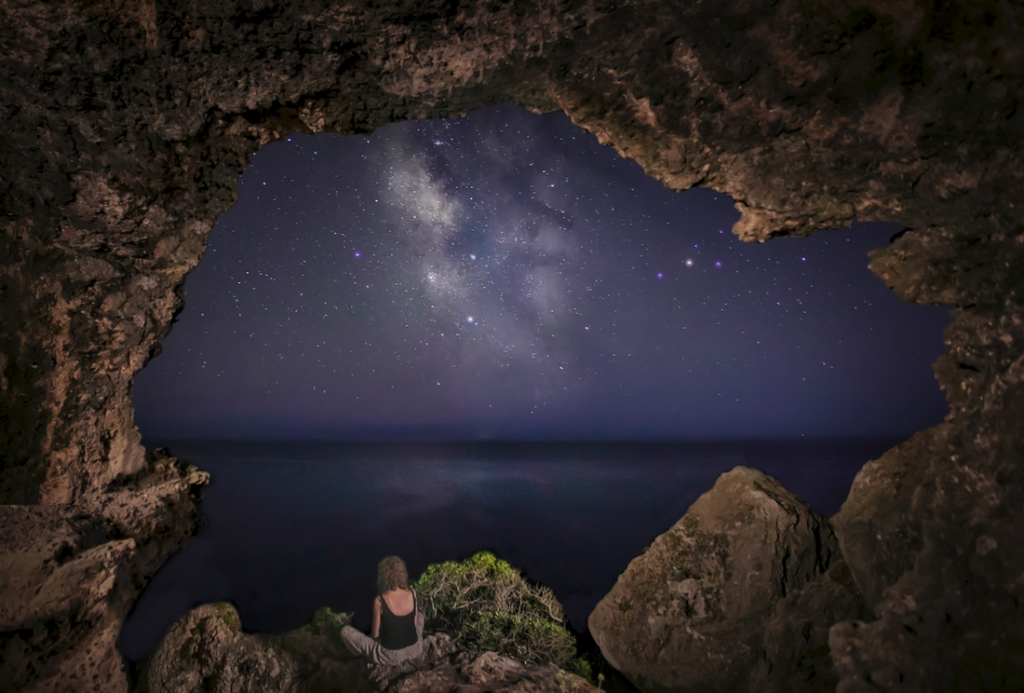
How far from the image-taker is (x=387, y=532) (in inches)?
400

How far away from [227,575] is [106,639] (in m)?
4.79

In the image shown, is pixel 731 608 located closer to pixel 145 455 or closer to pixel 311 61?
pixel 311 61

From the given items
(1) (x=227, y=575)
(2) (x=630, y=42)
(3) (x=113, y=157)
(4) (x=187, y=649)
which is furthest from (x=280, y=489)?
(2) (x=630, y=42)

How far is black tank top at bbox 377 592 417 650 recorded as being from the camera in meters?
4.25

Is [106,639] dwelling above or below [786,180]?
below

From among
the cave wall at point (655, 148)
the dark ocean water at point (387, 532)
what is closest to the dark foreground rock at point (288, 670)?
the dark ocean water at point (387, 532)

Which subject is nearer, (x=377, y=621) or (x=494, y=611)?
(x=377, y=621)

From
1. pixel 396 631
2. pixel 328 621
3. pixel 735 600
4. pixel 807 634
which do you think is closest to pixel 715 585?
pixel 735 600

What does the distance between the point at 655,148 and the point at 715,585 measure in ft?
10.6

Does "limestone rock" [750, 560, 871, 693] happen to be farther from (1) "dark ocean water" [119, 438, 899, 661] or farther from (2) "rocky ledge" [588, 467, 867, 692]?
(1) "dark ocean water" [119, 438, 899, 661]

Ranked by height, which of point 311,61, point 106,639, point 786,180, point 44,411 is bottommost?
point 106,639

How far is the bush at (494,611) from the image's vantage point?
4.55 meters

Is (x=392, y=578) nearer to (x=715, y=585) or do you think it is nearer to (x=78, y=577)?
(x=78, y=577)

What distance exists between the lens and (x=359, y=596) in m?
6.56
